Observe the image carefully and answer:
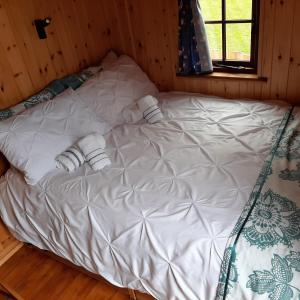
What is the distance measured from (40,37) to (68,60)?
28 centimetres

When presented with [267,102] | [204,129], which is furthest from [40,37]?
[267,102]

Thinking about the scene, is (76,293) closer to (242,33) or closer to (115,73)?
(115,73)

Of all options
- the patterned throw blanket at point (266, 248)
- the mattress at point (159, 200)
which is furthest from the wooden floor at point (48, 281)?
the patterned throw blanket at point (266, 248)

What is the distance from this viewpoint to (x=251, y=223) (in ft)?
3.78

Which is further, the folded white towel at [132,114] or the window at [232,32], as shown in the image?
the folded white towel at [132,114]

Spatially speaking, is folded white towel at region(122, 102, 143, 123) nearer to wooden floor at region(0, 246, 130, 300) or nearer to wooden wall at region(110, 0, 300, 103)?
wooden wall at region(110, 0, 300, 103)

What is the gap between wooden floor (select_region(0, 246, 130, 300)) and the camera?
5.28ft

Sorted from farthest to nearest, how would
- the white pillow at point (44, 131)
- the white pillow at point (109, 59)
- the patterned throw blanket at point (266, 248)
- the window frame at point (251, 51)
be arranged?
the white pillow at point (109, 59)
the window frame at point (251, 51)
the white pillow at point (44, 131)
the patterned throw blanket at point (266, 248)

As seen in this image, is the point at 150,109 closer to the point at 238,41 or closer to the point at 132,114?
the point at 132,114

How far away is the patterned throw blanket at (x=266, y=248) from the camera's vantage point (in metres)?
1.00

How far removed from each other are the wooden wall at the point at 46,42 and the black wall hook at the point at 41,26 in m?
0.03

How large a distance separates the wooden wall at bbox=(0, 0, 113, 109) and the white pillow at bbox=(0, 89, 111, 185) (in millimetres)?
233

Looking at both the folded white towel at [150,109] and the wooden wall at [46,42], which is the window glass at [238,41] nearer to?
the folded white towel at [150,109]

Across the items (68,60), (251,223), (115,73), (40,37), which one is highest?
(40,37)
